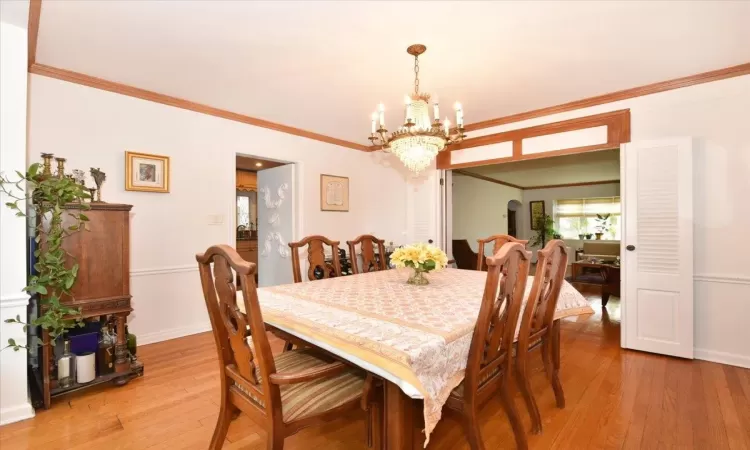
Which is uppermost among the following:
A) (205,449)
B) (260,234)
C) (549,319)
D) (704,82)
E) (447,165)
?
(704,82)

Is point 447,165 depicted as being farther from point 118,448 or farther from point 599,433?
point 118,448

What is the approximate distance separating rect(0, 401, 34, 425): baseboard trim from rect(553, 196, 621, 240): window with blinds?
10348 mm

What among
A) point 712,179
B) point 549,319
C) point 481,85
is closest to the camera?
point 549,319

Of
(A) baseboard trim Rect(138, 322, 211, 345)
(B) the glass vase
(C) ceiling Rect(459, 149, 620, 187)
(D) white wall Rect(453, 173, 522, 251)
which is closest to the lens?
(B) the glass vase

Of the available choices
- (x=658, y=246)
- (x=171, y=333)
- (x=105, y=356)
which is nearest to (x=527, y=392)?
(x=658, y=246)

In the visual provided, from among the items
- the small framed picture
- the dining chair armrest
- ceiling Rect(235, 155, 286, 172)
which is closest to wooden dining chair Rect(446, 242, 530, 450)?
the dining chair armrest

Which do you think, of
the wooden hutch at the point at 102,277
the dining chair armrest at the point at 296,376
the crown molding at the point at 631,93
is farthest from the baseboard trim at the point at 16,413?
the crown molding at the point at 631,93

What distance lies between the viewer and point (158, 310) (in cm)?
318

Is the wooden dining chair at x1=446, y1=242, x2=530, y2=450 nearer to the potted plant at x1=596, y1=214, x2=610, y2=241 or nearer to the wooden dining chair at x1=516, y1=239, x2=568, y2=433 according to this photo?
the wooden dining chair at x1=516, y1=239, x2=568, y2=433

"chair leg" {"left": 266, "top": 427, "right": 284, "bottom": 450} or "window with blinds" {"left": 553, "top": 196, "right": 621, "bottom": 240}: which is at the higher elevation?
"window with blinds" {"left": 553, "top": 196, "right": 621, "bottom": 240}

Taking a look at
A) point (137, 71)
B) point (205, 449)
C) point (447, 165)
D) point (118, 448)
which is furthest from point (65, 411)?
point (447, 165)

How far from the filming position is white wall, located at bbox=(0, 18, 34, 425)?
6.20 ft

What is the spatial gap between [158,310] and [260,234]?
192 centimetres

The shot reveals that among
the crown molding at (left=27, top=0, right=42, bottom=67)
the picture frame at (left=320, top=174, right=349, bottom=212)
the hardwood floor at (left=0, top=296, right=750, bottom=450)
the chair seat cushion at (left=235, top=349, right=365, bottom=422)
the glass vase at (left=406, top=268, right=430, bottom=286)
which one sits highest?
the crown molding at (left=27, top=0, right=42, bottom=67)
